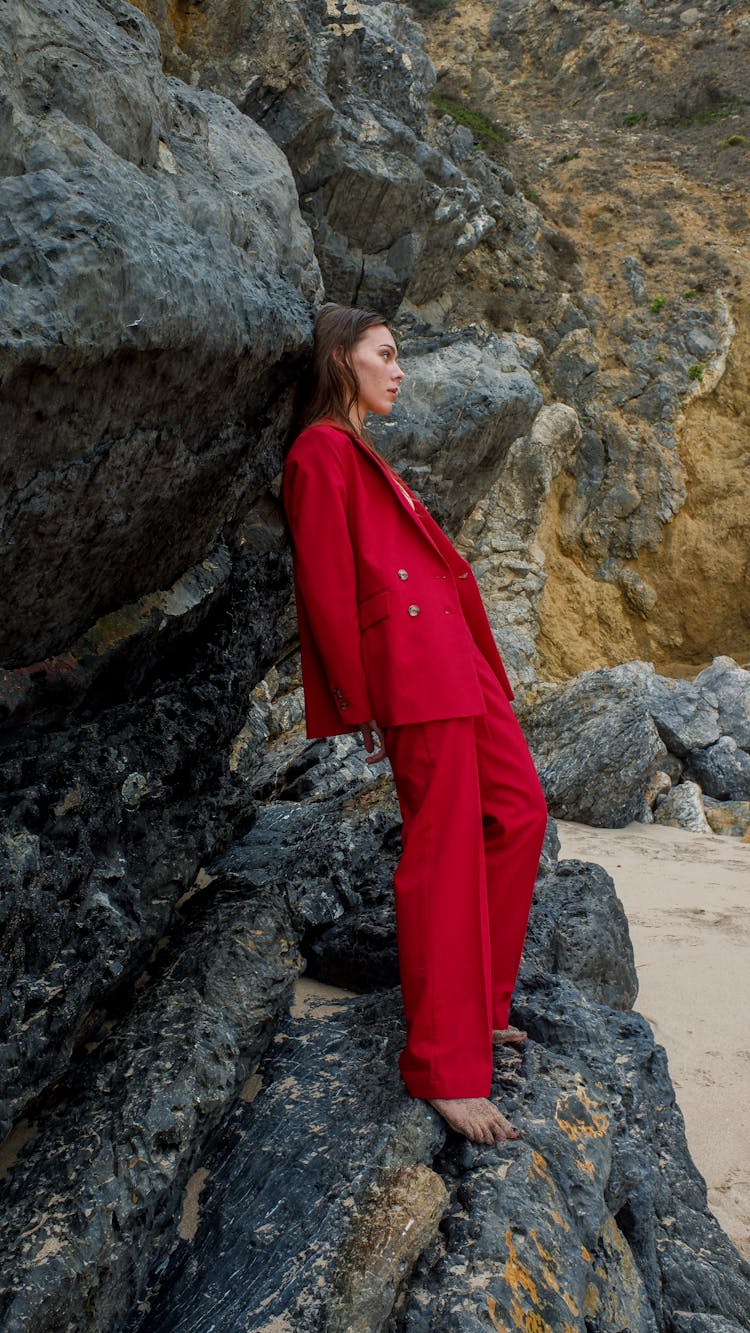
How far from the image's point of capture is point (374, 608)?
2236 millimetres

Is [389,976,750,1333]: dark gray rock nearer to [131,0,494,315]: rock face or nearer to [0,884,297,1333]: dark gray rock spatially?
[0,884,297,1333]: dark gray rock

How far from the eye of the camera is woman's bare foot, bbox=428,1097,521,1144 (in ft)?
6.19

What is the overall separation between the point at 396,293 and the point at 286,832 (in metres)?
3.45

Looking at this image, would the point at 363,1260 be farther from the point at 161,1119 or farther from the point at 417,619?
the point at 417,619

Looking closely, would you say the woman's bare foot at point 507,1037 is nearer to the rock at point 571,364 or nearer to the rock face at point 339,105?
the rock face at point 339,105

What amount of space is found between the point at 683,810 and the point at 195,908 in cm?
542

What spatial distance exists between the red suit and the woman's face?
152mm

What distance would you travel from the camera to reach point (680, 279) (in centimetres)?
1598

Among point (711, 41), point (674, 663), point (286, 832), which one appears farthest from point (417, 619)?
point (711, 41)

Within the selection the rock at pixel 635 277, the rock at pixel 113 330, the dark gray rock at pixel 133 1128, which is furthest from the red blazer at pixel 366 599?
the rock at pixel 635 277

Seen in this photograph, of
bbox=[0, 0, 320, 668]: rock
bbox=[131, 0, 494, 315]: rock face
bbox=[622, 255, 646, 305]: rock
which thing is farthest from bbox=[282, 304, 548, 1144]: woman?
bbox=[622, 255, 646, 305]: rock

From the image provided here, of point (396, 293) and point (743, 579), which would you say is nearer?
point (396, 293)

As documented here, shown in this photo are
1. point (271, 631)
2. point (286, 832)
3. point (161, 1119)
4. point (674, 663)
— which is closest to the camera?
point (161, 1119)

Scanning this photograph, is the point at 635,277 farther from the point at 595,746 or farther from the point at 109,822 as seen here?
the point at 109,822
